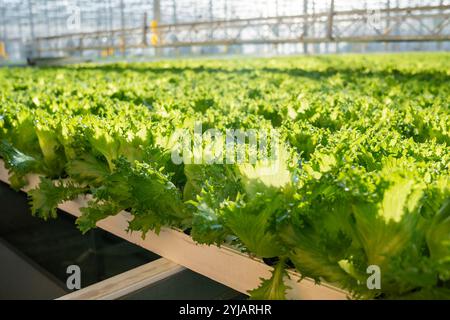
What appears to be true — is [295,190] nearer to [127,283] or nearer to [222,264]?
[222,264]

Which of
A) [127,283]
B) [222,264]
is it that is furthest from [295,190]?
[127,283]

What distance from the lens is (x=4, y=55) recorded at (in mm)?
28094

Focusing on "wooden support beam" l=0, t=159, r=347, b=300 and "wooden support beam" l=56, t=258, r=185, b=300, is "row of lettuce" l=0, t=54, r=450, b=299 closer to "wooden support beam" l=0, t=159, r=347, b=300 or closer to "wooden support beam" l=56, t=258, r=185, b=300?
"wooden support beam" l=0, t=159, r=347, b=300

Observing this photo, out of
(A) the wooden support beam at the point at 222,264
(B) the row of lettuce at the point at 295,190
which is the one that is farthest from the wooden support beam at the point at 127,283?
(B) the row of lettuce at the point at 295,190

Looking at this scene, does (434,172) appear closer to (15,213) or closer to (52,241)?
(52,241)

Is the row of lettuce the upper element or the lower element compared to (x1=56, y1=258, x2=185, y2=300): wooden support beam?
upper

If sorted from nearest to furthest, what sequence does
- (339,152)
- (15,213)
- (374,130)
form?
(339,152), (374,130), (15,213)

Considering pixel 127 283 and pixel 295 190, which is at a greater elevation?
pixel 295 190

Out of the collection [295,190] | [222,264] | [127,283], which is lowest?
[127,283]

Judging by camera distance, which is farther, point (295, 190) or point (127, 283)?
point (127, 283)

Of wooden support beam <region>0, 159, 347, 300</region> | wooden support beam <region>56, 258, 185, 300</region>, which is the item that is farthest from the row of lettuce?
wooden support beam <region>56, 258, 185, 300</region>

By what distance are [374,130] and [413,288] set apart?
1.37 meters

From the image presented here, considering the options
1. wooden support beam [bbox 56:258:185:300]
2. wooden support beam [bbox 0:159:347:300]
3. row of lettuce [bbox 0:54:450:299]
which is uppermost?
row of lettuce [bbox 0:54:450:299]
